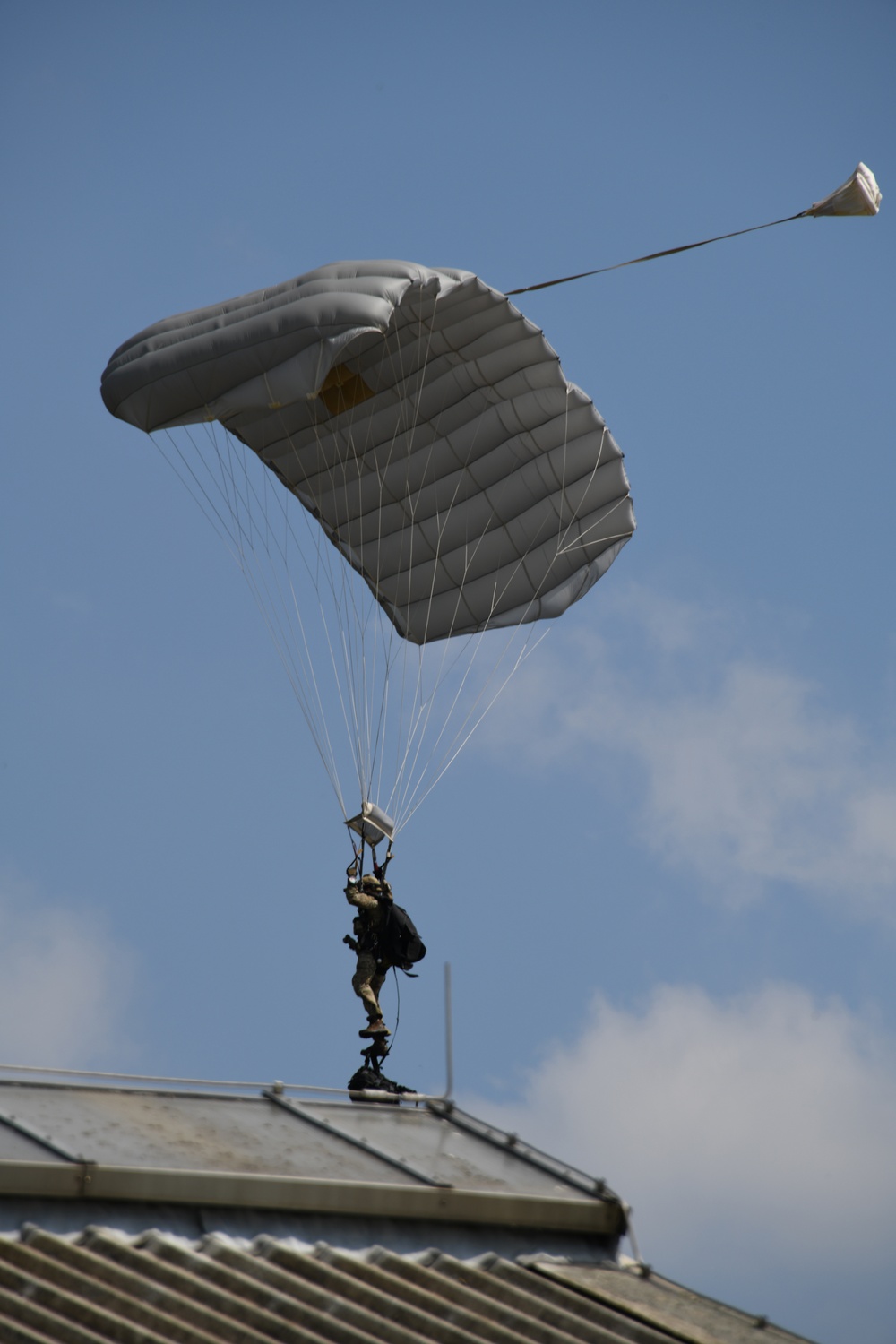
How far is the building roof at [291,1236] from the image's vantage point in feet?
24.2

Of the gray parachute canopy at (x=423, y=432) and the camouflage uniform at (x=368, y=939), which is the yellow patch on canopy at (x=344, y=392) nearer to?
the gray parachute canopy at (x=423, y=432)

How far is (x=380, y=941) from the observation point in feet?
52.6

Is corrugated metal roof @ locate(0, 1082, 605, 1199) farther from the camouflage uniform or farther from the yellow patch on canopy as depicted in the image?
the yellow patch on canopy

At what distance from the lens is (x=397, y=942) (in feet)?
52.5

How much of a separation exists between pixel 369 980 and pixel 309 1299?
831 cm

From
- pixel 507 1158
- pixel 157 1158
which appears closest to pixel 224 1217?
pixel 157 1158

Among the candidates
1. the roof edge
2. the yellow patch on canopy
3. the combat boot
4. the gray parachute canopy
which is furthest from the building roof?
the yellow patch on canopy

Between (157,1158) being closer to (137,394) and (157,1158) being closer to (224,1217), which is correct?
(224,1217)

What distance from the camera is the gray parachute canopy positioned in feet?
56.9

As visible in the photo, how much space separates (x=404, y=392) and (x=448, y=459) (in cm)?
102

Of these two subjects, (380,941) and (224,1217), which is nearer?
(224,1217)

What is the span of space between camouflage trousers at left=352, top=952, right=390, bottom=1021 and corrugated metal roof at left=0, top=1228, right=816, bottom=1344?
7.14 metres

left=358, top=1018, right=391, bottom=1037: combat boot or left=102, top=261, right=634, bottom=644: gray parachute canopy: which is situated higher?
left=102, top=261, right=634, bottom=644: gray parachute canopy

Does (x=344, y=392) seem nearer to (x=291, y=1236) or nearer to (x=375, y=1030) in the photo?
(x=375, y=1030)
